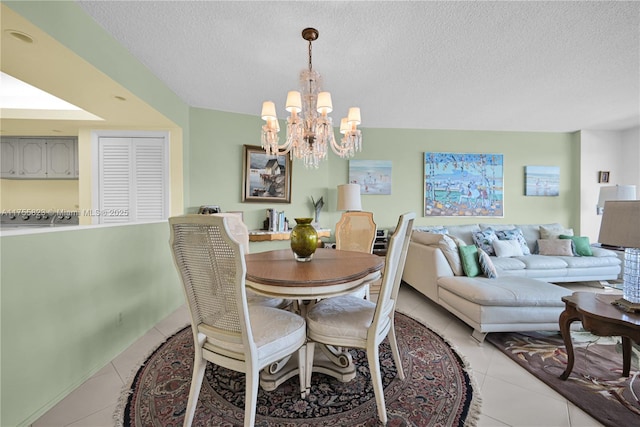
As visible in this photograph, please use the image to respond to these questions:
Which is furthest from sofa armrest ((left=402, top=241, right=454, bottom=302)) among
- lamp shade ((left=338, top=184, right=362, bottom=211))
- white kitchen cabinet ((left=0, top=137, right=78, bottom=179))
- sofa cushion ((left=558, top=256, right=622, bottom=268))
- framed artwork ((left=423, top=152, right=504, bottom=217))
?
white kitchen cabinet ((left=0, top=137, right=78, bottom=179))

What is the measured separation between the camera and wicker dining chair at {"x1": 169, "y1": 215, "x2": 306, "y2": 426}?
1089 mm

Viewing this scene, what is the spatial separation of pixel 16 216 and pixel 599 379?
7.01 metres

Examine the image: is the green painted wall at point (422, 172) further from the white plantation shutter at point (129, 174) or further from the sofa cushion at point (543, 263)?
the white plantation shutter at point (129, 174)

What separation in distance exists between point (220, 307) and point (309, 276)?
461mm

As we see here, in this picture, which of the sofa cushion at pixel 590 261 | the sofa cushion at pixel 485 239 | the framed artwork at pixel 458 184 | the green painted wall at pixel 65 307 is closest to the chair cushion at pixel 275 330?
the green painted wall at pixel 65 307

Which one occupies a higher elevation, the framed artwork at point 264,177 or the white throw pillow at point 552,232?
the framed artwork at point 264,177

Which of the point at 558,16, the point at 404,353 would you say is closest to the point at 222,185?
the point at 404,353

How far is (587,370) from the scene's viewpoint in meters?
1.79

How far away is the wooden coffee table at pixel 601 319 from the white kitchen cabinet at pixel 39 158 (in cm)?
602

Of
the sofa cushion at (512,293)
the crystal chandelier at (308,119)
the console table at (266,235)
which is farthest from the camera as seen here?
the console table at (266,235)

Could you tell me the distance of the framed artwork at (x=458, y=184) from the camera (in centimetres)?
A: 450

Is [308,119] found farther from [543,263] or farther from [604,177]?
[604,177]

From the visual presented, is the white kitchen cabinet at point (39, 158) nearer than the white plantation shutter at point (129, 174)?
No

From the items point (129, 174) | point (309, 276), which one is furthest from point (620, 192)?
point (129, 174)
